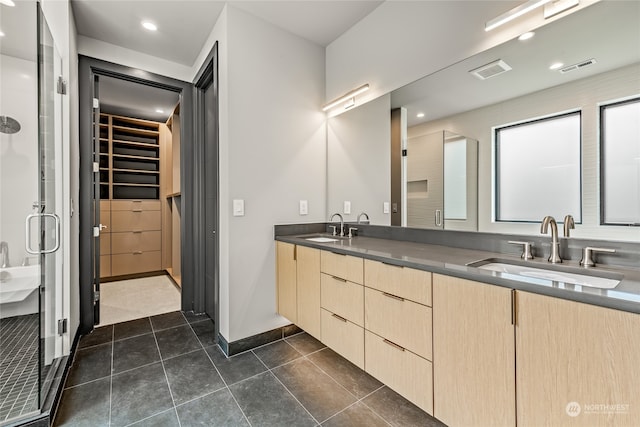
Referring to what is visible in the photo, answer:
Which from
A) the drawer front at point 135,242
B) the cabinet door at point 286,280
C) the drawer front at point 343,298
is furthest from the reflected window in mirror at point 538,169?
the drawer front at point 135,242

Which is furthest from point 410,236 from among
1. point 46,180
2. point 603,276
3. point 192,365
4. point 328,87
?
point 46,180

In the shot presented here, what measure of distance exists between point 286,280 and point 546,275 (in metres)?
1.68

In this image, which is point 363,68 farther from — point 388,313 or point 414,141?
point 388,313

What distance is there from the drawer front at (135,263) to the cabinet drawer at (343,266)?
12.4 ft

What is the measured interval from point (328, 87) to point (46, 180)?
2281mm

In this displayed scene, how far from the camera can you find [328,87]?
2.71 meters

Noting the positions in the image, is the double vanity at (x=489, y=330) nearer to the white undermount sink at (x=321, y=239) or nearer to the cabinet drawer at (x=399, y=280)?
the cabinet drawer at (x=399, y=280)

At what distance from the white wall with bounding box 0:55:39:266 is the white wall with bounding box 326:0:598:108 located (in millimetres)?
2267

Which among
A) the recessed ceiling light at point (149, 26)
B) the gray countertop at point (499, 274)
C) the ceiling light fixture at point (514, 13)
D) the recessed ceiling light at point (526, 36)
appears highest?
the recessed ceiling light at point (149, 26)

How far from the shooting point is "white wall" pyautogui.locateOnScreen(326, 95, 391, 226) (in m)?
2.29

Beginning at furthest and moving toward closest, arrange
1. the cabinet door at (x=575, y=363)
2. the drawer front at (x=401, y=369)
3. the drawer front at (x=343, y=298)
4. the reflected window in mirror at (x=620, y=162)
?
the drawer front at (x=343, y=298) < the drawer front at (x=401, y=369) < the reflected window in mirror at (x=620, y=162) < the cabinet door at (x=575, y=363)

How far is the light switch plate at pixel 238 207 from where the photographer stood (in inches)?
85.6

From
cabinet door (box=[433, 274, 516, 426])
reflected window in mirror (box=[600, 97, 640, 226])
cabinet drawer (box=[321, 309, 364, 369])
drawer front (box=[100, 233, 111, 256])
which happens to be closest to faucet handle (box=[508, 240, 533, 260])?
reflected window in mirror (box=[600, 97, 640, 226])

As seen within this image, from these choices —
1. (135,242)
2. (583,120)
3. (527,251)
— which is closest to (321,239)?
(527,251)
